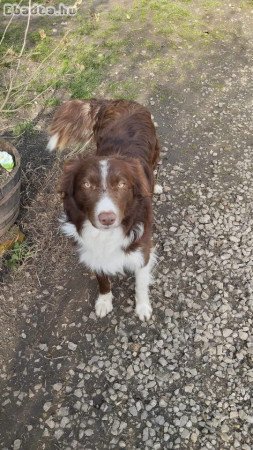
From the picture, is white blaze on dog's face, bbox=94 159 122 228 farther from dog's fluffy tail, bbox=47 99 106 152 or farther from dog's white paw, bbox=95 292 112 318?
dog's fluffy tail, bbox=47 99 106 152

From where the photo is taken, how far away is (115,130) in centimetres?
375

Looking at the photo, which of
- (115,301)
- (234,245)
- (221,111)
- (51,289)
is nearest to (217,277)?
(234,245)

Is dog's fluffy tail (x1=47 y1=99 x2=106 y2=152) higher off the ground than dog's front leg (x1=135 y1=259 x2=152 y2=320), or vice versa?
dog's fluffy tail (x1=47 y1=99 x2=106 y2=152)

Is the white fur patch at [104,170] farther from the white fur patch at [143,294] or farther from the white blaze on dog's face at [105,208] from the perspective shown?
the white fur patch at [143,294]

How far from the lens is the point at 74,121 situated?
4.16m

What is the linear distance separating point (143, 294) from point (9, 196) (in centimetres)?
142

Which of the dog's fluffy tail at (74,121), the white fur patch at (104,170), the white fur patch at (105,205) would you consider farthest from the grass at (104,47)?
the white fur patch at (105,205)

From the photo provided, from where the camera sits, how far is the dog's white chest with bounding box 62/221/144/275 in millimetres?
3162

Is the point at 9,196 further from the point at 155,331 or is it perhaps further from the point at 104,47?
the point at 104,47

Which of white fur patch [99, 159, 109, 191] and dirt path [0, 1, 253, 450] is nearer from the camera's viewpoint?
white fur patch [99, 159, 109, 191]

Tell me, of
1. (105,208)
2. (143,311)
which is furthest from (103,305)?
(105,208)

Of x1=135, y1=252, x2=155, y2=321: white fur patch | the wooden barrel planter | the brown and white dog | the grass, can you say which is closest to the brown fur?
the brown and white dog

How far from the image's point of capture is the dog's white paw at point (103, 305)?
12.2 ft

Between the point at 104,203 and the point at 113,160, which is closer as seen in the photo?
the point at 104,203
